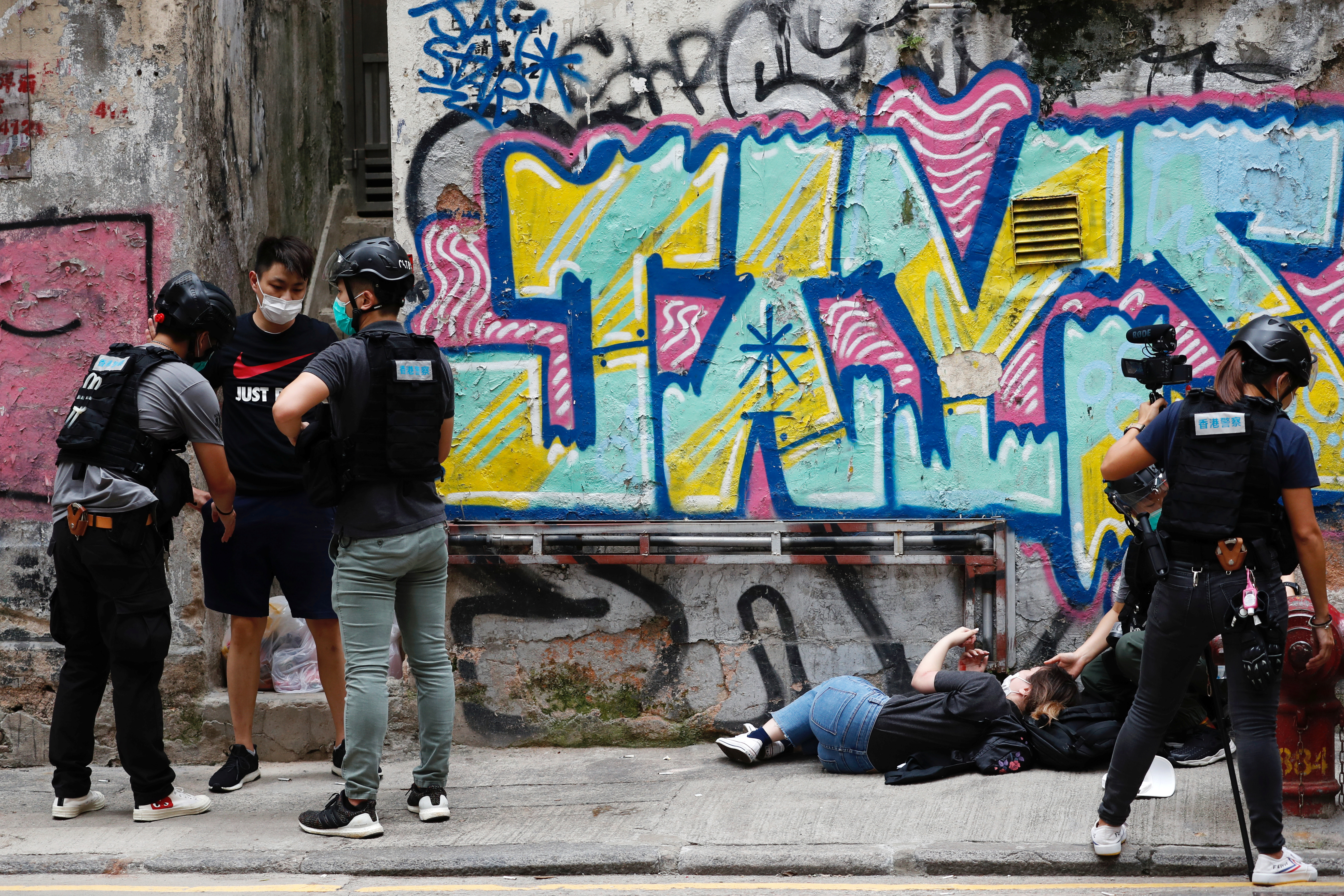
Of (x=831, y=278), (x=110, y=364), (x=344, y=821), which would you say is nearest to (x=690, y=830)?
(x=344, y=821)

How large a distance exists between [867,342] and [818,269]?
39 centimetres

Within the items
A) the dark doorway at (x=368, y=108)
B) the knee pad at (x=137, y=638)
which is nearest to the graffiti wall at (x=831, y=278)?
the knee pad at (x=137, y=638)

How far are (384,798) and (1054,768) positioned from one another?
2.68 metres

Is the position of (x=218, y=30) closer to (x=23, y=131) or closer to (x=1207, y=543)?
(x=23, y=131)

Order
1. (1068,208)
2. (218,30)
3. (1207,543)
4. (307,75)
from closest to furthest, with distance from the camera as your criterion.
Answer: (1207,543), (1068,208), (218,30), (307,75)

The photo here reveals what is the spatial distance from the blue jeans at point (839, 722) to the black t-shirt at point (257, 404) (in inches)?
90.4

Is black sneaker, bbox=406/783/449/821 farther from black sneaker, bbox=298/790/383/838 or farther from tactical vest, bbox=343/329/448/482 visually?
tactical vest, bbox=343/329/448/482

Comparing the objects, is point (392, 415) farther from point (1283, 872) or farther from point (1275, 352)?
Result: point (1283, 872)

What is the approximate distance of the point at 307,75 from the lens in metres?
7.62

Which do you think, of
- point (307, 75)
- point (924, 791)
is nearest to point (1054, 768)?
point (924, 791)

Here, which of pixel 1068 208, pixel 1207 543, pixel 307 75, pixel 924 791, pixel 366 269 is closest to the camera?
pixel 1207 543

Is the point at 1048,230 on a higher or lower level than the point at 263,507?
higher

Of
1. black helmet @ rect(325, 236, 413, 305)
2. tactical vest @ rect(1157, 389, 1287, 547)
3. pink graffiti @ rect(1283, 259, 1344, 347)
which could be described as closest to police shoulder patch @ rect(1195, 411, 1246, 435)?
tactical vest @ rect(1157, 389, 1287, 547)

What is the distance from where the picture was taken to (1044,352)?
558 cm
